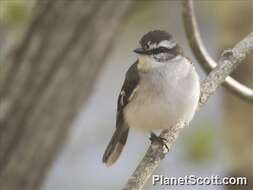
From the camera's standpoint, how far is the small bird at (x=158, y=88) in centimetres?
340

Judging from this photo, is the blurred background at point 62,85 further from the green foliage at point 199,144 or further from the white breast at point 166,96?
the white breast at point 166,96

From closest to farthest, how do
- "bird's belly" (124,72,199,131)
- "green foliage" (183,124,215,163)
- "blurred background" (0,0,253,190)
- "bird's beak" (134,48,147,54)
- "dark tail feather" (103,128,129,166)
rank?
"bird's beak" (134,48,147,54) → "bird's belly" (124,72,199,131) → "dark tail feather" (103,128,129,166) → "blurred background" (0,0,253,190) → "green foliage" (183,124,215,163)

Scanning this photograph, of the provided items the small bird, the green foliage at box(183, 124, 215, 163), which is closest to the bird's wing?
the small bird

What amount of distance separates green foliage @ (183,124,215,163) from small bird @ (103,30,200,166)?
144 cm

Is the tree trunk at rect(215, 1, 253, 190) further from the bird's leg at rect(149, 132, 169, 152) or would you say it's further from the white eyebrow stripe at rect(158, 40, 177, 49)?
the white eyebrow stripe at rect(158, 40, 177, 49)

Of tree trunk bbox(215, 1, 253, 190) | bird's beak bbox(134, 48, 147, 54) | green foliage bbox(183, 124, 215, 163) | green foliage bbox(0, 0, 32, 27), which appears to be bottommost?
green foliage bbox(183, 124, 215, 163)

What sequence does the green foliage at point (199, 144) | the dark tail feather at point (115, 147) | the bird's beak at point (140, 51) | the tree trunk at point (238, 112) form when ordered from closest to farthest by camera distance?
the bird's beak at point (140, 51)
the dark tail feather at point (115, 147)
the tree trunk at point (238, 112)
the green foliage at point (199, 144)

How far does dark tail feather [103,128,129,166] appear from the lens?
11.9ft

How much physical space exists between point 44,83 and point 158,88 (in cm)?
119

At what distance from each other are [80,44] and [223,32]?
0.78m

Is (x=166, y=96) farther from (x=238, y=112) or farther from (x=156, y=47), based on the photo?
(x=238, y=112)

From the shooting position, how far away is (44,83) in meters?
4.59

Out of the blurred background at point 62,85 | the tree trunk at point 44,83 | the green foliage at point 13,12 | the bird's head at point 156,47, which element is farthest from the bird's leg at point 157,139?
the green foliage at point 13,12

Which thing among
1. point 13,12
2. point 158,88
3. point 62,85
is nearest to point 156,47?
point 158,88
